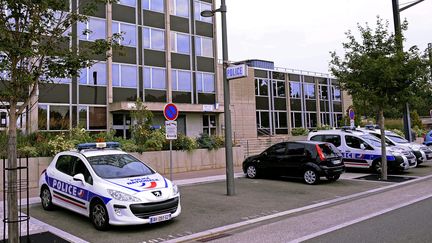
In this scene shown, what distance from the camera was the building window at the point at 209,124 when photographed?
1254 inches

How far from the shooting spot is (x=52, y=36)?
627cm

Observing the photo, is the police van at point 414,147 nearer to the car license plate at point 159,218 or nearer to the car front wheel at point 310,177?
Answer: the car front wheel at point 310,177

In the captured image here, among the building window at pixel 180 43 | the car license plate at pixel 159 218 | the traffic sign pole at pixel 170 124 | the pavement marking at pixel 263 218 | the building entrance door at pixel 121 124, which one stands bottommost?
the pavement marking at pixel 263 218

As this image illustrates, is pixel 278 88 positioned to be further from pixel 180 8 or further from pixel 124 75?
pixel 124 75

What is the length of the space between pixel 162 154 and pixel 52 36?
446 inches

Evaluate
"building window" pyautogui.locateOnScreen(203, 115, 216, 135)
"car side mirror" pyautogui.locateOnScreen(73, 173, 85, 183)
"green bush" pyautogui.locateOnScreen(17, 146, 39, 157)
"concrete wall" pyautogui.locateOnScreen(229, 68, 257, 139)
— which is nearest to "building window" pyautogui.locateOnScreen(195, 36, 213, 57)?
"concrete wall" pyautogui.locateOnScreen(229, 68, 257, 139)

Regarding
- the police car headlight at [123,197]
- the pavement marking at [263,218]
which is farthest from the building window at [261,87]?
the police car headlight at [123,197]

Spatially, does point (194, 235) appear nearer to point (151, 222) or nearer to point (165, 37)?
point (151, 222)

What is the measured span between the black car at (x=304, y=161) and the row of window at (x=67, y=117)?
40.3 ft

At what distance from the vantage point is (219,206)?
33.2ft

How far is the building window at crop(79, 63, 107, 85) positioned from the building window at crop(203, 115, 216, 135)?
880 centimetres

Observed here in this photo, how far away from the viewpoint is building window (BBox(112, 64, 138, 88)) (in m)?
27.1

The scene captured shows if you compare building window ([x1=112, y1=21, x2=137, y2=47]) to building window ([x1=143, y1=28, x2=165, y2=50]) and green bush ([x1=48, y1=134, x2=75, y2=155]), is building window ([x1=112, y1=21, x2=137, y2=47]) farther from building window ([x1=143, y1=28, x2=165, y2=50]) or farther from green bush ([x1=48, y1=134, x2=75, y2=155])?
green bush ([x1=48, y1=134, x2=75, y2=155])

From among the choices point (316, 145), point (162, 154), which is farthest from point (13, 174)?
point (162, 154)
